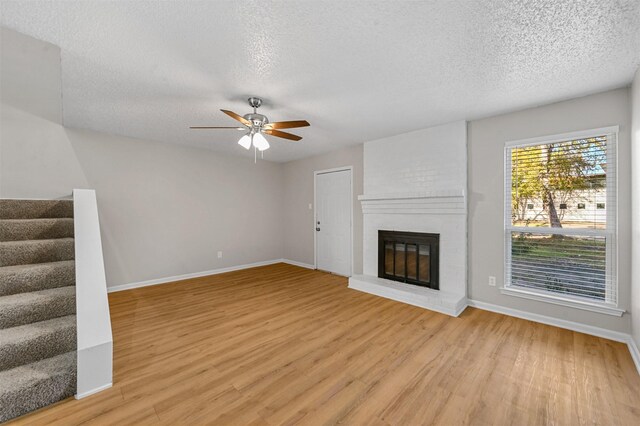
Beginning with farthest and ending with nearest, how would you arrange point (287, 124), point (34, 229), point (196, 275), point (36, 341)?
point (196, 275) → point (287, 124) → point (34, 229) → point (36, 341)

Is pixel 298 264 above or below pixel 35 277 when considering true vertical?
below

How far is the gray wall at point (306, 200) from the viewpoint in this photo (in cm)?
481

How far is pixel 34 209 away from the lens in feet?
8.82

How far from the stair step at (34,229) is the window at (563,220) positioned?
4912 mm

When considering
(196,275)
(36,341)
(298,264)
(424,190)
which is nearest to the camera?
(36,341)

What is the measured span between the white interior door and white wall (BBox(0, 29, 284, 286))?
4.03 ft

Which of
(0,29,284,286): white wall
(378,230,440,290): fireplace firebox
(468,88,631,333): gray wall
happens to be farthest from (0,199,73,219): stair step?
(468,88,631,333): gray wall

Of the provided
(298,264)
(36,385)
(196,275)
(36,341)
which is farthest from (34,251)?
(298,264)

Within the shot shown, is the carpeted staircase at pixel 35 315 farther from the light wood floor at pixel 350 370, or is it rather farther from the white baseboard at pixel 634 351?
the white baseboard at pixel 634 351

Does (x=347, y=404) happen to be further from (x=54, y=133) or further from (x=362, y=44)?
(x=54, y=133)

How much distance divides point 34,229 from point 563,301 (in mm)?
5420

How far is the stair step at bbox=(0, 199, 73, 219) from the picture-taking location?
2568 mm

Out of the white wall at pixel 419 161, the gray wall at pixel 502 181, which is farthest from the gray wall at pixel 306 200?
the gray wall at pixel 502 181

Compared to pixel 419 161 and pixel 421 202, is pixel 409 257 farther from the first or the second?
pixel 419 161
